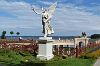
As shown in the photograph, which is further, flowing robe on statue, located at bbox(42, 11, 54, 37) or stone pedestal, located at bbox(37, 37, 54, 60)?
flowing robe on statue, located at bbox(42, 11, 54, 37)

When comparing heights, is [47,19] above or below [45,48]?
above

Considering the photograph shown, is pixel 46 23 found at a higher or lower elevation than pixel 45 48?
higher

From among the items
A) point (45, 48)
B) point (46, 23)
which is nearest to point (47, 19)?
point (46, 23)

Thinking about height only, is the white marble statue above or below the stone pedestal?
above

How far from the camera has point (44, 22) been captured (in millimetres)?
28031

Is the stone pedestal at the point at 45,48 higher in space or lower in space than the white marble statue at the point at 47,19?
lower

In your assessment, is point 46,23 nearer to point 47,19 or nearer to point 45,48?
point 47,19

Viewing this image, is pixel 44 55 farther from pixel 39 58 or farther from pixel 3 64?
pixel 3 64

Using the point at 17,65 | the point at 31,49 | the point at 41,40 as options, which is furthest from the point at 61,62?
the point at 31,49

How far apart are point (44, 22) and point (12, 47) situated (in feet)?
33.6

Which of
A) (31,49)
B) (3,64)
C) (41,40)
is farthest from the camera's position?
(31,49)

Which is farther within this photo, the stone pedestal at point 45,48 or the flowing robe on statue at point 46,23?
the flowing robe on statue at point 46,23

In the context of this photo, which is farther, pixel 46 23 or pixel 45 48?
pixel 46 23

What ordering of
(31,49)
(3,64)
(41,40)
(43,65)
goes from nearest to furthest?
(43,65) < (3,64) < (41,40) < (31,49)
